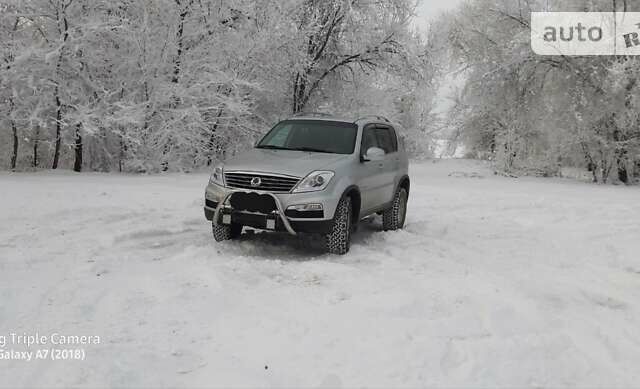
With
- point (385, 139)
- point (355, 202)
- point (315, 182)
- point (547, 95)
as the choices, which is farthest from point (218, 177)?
point (547, 95)

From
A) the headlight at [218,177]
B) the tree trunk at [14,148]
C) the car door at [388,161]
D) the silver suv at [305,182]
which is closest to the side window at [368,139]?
the silver suv at [305,182]

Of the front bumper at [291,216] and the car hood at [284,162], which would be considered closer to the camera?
the front bumper at [291,216]

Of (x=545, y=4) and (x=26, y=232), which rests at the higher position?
(x=545, y=4)

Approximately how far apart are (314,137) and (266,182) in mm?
1564

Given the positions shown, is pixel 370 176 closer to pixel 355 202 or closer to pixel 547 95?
pixel 355 202

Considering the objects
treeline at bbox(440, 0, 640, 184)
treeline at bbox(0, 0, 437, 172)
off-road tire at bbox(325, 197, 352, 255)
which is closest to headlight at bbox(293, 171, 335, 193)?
off-road tire at bbox(325, 197, 352, 255)

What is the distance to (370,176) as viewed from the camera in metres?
8.07

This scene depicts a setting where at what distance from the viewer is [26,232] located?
801 cm

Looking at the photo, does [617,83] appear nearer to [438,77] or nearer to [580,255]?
[438,77]

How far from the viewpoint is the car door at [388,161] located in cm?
870

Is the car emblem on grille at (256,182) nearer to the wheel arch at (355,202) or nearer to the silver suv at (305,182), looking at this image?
the silver suv at (305,182)

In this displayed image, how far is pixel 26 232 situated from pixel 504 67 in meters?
17.2

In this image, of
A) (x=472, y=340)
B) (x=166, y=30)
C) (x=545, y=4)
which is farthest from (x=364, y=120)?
(x=545, y=4)

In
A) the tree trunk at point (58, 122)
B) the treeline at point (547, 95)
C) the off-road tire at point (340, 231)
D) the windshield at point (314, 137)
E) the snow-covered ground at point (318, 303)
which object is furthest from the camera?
the treeline at point (547, 95)
